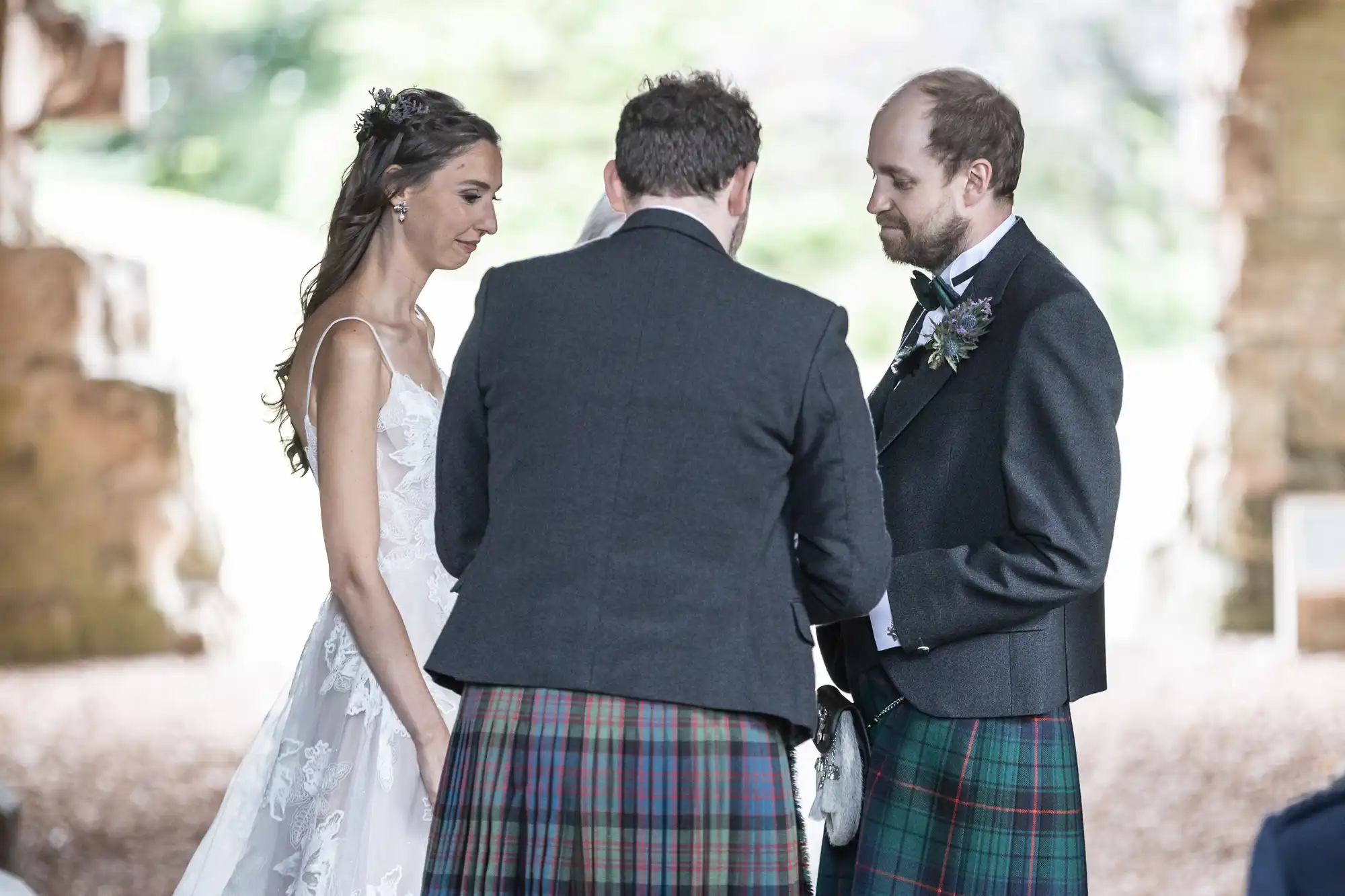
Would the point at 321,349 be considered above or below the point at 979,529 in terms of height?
above

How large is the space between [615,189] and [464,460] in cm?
40

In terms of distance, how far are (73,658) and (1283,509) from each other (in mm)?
7229

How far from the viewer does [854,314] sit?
618 inches

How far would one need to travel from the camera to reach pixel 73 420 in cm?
892

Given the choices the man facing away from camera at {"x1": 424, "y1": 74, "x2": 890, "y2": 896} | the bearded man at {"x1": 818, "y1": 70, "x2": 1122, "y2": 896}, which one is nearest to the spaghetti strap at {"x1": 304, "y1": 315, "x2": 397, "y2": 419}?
the man facing away from camera at {"x1": 424, "y1": 74, "x2": 890, "y2": 896}

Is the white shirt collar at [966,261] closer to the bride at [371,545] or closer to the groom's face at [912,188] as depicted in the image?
the groom's face at [912,188]

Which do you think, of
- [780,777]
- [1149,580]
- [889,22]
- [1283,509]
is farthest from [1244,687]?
[889,22]

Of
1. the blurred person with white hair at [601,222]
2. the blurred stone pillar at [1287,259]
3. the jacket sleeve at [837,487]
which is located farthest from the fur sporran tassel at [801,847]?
the blurred stone pillar at [1287,259]

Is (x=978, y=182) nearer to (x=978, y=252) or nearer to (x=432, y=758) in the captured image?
(x=978, y=252)

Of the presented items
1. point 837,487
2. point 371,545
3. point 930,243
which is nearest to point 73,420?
point 371,545

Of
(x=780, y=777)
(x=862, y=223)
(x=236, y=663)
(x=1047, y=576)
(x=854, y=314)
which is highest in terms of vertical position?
(x=862, y=223)

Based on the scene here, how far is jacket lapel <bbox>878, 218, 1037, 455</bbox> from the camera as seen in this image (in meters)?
2.26

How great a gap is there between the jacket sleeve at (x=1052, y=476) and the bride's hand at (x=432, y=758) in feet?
2.72

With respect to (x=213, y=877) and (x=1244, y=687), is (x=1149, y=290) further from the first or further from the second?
(x=213, y=877)
